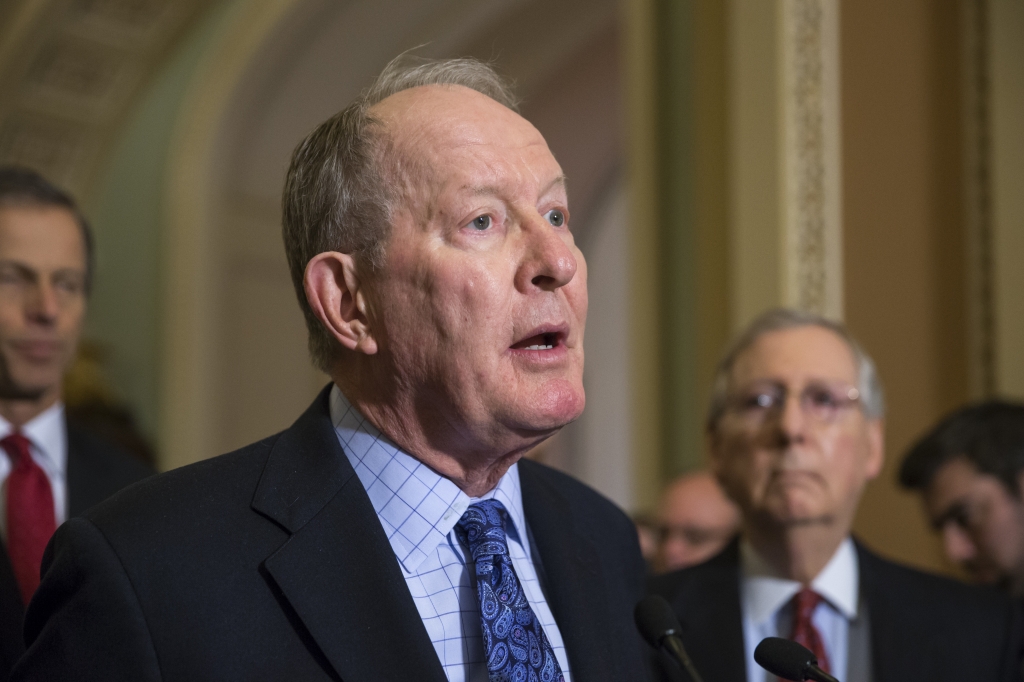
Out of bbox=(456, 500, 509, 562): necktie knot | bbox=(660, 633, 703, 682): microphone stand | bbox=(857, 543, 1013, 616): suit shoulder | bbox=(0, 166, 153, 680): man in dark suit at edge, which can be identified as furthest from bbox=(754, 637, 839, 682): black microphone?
bbox=(0, 166, 153, 680): man in dark suit at edge

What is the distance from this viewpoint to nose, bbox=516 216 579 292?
1.65 meters

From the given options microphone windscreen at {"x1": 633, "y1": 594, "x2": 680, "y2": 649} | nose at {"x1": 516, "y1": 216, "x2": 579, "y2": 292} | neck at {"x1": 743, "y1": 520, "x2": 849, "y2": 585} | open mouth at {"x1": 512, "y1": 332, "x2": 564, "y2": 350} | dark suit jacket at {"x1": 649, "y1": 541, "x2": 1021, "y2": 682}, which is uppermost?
nose at {"x1": 516, "y1": 216, "x2": 579, "y2": 292}

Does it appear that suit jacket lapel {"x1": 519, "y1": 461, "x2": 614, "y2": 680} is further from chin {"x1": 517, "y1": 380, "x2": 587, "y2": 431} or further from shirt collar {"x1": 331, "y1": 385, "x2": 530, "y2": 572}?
chin {"x1": 517, "y1": 380, "x2": 587, "y2": 431}

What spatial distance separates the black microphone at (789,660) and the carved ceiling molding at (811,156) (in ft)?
7.18

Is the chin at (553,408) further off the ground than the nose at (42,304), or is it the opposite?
the nose at (42,304)

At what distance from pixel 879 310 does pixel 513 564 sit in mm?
2439

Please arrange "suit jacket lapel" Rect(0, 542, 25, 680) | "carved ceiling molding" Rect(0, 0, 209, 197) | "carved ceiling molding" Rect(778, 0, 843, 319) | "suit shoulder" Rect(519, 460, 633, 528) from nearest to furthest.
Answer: "suit jacket lapel" Rect(0, 542, 25, 680) → "suit shoulder" Rect(519, 460, 633, 528) → "carved ceiling molding" Rect(778, 0, 843, 319) → "carved ceiling molding" Rect(0, 0, 209, 197)

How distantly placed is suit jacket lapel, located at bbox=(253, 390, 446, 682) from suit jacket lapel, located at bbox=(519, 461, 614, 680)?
308 millimetres

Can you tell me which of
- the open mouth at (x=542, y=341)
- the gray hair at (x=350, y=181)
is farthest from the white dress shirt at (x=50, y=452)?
the open mouth at (x=542, y=341)

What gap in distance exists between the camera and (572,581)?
182cm

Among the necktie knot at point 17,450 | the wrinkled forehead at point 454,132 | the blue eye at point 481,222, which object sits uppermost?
the wrinkled forehead at point 454,132

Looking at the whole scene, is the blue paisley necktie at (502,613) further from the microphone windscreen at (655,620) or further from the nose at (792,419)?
the nose at (792,419)

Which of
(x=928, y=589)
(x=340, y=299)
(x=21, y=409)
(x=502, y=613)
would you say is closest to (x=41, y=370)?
(x=21, y=409)

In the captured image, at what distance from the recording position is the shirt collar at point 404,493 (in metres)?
1.67
